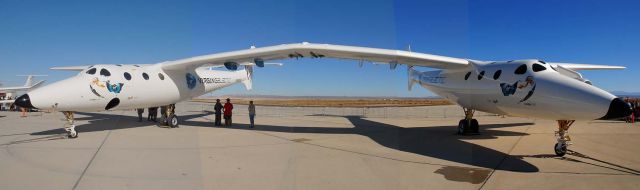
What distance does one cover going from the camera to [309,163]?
8711mm

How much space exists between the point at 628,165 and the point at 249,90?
17.8m

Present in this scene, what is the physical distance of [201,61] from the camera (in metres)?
15.3

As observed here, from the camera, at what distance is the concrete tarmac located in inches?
271

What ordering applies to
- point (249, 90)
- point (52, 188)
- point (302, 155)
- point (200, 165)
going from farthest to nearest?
point (249, 90) → point (302, 155) → point (200, 165) → point (52, 188)

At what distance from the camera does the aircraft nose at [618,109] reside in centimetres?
805

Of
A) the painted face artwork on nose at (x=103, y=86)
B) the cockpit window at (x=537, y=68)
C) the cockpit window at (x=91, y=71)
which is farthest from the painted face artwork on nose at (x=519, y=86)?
the cockpit window at (x=91, y=71)

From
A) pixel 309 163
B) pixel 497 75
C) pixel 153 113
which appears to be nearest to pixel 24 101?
pixel 309 163

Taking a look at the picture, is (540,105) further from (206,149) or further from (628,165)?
(206,149)

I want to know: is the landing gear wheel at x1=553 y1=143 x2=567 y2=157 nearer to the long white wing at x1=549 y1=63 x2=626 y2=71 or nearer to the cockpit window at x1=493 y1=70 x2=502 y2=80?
the cockpit window at x1=493 y1=70 x2=502 y2=80

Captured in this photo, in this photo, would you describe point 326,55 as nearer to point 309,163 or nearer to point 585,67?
point 309,163

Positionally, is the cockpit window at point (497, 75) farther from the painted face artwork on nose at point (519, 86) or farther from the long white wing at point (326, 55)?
the long white wing at point (326, 55)

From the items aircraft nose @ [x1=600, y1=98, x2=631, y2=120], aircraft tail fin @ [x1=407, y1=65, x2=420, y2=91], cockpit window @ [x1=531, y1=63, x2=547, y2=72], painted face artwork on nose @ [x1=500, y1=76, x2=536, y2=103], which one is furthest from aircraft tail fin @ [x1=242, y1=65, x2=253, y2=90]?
aircraft nose @ [x1=600, y1=98, x2=631, y2=120]

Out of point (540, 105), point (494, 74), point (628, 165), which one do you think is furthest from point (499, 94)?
point (628, 165)

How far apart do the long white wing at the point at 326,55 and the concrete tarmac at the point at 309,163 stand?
2.75 meters
